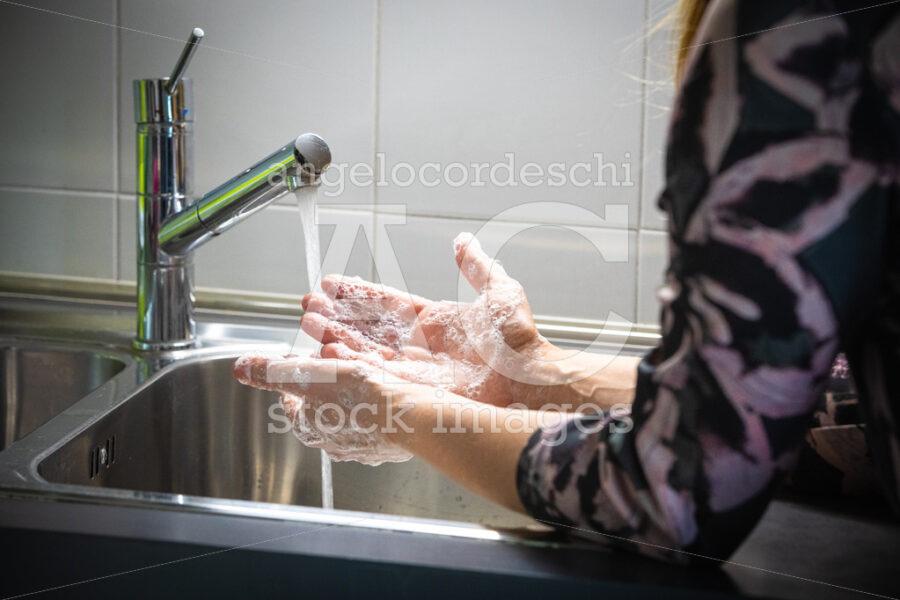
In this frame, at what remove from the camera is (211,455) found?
55cm

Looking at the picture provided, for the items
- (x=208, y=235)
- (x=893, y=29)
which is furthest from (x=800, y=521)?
(x=208, y=235)

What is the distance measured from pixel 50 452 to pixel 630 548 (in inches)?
12.0

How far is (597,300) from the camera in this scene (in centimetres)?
36

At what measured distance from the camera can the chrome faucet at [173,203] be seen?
54 cm

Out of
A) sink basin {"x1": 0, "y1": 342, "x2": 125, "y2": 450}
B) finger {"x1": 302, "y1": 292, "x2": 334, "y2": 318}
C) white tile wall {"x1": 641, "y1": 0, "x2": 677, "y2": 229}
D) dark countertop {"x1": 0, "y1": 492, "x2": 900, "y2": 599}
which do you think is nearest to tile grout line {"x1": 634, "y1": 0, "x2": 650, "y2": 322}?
white tile wall {"x1": 641, "y1": 0, "x2": 677, "y2": 229}

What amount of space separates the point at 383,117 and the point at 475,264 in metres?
0.10

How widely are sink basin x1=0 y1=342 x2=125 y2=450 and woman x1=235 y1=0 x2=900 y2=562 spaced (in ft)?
1.48

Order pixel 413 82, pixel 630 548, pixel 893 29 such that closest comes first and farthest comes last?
pixel 893 29, pixel 630 548, pixel 413 82

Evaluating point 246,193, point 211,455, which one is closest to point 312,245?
point 246,193

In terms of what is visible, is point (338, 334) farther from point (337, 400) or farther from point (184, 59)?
point (184, 59)

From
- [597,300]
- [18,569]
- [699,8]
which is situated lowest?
[18,569]

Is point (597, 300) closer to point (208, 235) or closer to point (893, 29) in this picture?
point (893, 29)

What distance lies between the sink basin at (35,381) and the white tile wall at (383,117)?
0.10 m

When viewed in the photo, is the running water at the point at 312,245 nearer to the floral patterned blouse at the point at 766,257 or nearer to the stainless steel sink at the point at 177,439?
the stainless steel sink at the point at 177,439
